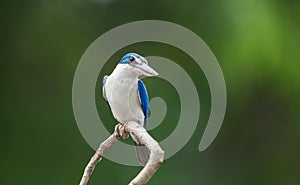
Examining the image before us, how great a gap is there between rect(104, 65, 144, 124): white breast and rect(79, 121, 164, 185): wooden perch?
2cm

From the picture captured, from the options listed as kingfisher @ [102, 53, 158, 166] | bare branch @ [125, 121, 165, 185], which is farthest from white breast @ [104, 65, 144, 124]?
bare branch @ [125, 121, 165, 185]

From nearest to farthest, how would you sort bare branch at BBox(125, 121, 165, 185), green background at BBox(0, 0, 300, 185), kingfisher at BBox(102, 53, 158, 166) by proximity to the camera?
bare branch at BBox(125, 121, 165, 185) → kingfisher at BBox(102, 53, 158, 166) → green background at BBox(0, 0, 300, 185)

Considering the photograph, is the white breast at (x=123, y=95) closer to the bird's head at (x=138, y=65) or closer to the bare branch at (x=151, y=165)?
the bird's head at (x=138, y=65)

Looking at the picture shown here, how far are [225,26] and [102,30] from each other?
0.40m

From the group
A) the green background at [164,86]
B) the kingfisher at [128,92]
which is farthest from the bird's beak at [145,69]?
the green background at [164,86]

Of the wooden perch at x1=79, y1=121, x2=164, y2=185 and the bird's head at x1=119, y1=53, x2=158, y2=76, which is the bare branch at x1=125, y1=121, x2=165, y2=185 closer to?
the wooden perch at x1=79, y1=121, x2=164, y2=185

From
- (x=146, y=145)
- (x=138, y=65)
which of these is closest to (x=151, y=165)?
(x=146, y=145)

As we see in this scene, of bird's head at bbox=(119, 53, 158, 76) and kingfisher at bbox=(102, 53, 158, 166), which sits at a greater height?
bird's head at bbox=(119, 53, 158, 76)

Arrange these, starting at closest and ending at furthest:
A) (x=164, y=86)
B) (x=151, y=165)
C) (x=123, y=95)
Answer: (x=151, y=165)
(x=123, y=95)
(x=164, y=86)

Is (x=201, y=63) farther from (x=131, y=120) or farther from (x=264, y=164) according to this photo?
(x=131, y=120)

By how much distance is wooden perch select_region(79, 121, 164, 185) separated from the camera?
59 centimetres

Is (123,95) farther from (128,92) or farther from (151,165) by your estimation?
(151,165)

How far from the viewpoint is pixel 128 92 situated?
2.41 ft

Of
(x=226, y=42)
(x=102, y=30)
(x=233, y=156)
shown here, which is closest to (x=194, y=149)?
(x=233, y=156)
